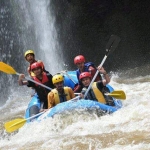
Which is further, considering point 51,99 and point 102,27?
point 102,27

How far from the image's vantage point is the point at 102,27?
52.3 feet

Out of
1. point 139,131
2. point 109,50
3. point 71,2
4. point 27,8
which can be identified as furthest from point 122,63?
point 139,131

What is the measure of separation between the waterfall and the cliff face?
19.7 inches

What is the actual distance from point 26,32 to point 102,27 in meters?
3.27

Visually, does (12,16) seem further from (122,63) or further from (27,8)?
(122,63)

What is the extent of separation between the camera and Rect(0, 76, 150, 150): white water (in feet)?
15.9

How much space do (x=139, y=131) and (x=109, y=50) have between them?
8.62ft

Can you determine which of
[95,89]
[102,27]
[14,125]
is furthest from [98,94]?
[102,27]

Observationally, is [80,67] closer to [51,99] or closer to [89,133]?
[51,99]

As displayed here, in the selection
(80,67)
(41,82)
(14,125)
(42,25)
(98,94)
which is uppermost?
(42,25)

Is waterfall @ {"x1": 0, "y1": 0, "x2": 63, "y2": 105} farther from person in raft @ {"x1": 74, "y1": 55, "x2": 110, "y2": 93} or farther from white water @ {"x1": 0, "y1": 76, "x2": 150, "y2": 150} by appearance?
white water @ {"x1": 0, "y1": 76, "x2": 150, "y2": 150}

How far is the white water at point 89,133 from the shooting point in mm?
4840

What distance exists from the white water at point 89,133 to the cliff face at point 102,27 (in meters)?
9.39

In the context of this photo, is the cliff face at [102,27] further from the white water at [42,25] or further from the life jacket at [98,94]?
the life jacket at [98,94]
